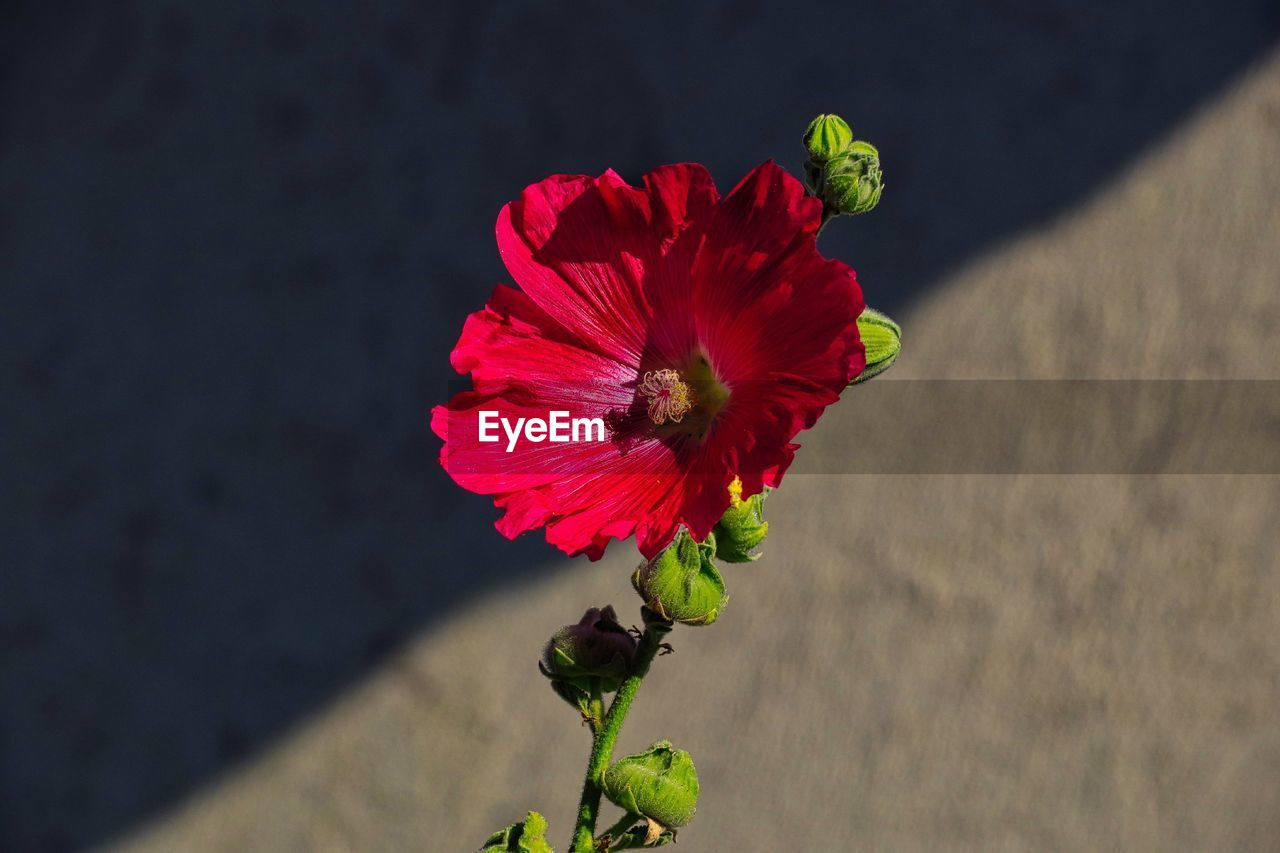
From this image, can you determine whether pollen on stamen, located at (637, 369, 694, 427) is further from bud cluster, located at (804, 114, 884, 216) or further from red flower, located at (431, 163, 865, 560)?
bud cluster, located at (804, 114, 884, 216)

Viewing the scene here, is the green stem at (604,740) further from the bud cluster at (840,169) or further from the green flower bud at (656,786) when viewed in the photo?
the bud cluster at (840,169)

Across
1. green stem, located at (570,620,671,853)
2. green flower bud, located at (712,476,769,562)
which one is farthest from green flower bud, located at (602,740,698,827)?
green flower bud, located at (712,476,769,562)

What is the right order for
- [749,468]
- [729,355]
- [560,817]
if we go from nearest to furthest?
[749,468] → [729,355] → [560,817]

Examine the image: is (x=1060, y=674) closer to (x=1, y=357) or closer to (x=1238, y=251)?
(x=1238, y=251)

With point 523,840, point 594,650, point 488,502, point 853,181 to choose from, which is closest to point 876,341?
point 853,181

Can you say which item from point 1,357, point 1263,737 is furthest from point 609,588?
point 1,357

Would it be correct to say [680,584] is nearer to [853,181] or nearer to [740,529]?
[740,529]
